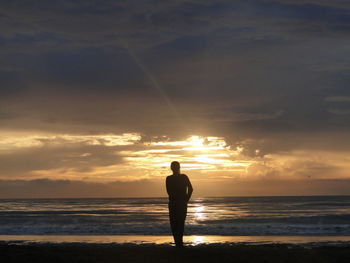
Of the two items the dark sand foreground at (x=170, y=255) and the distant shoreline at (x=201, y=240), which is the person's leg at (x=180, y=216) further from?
the distant shoreline at (x=201, y=240)

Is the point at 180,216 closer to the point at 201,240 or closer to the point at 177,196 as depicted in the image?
the point at 177,196

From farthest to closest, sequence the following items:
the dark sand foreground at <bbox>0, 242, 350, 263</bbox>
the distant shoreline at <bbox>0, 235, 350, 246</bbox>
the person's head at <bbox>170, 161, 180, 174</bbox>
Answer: the distant shoreline at <bbox>0, 235, 350, 246</bbox>
the person's head at <bbox>170, 161, 180, 174</bbox>
the dark sand foreground at <bbox>0, 242, 350, 263</bbox>

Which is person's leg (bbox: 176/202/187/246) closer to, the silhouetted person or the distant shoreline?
the silhouetted person

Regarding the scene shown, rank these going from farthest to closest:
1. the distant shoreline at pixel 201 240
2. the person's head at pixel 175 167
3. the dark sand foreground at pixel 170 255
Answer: the distant shoreline at pixel 201 240 → the person's head at pixel 175 167 → the dark sand foreground at pixel 170 255

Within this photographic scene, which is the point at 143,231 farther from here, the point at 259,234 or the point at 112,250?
the point at 112,250

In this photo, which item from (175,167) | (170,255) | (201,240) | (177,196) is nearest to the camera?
(170,255)

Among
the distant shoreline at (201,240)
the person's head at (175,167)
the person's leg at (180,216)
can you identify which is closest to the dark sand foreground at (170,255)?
the person's leg at (180,216)

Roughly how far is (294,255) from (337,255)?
100 centimetres

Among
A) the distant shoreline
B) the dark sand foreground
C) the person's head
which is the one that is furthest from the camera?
the distant shoreline

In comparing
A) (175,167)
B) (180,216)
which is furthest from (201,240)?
(175,167)

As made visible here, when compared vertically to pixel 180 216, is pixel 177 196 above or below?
above

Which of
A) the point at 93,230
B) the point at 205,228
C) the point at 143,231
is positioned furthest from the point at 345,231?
the point at 93,230

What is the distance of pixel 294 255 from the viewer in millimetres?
10078

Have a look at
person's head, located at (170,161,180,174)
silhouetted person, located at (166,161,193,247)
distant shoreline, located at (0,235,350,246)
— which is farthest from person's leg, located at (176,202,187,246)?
distant shoreline, located at (0,235,350,246)
